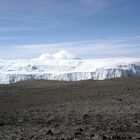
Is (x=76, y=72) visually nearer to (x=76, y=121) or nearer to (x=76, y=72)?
(x=76, y=72)

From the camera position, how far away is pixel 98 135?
10.9 m

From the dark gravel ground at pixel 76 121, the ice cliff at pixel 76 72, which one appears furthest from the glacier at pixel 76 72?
the dark gravel ground at pixel 76 121

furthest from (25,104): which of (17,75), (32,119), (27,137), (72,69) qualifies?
(72,69)

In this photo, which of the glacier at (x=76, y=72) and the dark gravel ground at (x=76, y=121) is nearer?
the dark gravel ground at (x=76, y=121)

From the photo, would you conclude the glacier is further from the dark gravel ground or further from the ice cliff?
the dark gravel ground

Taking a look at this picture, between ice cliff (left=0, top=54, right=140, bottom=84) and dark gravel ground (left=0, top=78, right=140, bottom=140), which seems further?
ice cliff (left=0, top=54, right=140, bottom=84)

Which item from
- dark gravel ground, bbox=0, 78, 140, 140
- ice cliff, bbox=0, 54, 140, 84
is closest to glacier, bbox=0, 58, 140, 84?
ice cliff, bbox=0, 54, 140, 84

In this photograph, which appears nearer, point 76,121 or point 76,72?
point 76,121

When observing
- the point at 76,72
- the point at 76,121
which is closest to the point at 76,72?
the point at 76,72

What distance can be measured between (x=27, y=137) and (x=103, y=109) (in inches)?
248

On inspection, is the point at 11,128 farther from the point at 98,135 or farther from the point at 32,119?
the point at 98,135

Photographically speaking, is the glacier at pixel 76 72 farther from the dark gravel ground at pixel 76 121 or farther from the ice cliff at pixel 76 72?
the dark gravel ground at pixel 76 121

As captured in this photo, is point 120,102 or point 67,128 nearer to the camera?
point 67,128

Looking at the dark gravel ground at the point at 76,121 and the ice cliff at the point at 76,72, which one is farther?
the ice cliff at the point at 76,72
